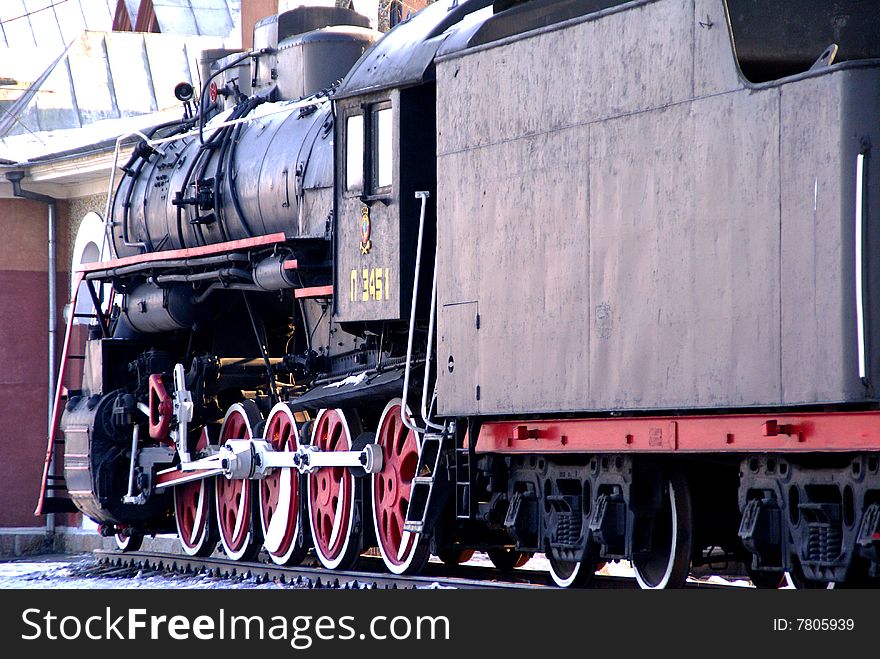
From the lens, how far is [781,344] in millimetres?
6922

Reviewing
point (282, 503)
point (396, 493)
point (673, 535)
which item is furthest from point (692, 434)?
point (282, 503)

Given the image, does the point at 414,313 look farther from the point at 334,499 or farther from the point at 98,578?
the point at 98,578

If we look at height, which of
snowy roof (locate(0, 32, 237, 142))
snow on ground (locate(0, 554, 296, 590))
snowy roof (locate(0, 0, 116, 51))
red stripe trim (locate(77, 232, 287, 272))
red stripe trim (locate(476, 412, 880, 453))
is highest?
snowy roof (locate(0, 0, 116, 51))

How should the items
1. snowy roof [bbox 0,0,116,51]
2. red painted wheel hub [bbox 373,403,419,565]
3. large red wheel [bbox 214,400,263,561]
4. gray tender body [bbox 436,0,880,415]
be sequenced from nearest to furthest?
gray tender body [bbox 436,0,880,415]
red painted wheel hub [bbox 373,403,419,565]
large red wheel [bbox 214,400,263,561]
snowy roof [bbox 0,0,116,51]

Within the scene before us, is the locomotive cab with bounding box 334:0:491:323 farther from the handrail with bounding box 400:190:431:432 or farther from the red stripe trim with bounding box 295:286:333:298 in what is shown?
the red stripe trim with bounding box 295:286:333:298

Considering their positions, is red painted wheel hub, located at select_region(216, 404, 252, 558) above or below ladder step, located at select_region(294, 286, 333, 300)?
below

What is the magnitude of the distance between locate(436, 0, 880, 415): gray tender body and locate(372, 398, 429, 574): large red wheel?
3.87 ft

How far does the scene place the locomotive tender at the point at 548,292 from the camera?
6930 mm

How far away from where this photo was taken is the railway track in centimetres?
962

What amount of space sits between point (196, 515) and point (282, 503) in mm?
1923

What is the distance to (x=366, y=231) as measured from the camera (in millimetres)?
10344

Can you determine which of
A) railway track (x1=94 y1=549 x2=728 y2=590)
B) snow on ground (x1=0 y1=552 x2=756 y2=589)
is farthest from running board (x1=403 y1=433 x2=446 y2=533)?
snow on ground (x1=0 y1=552 x2=756 y2=589)

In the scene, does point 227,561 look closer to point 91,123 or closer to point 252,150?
point 252,150
